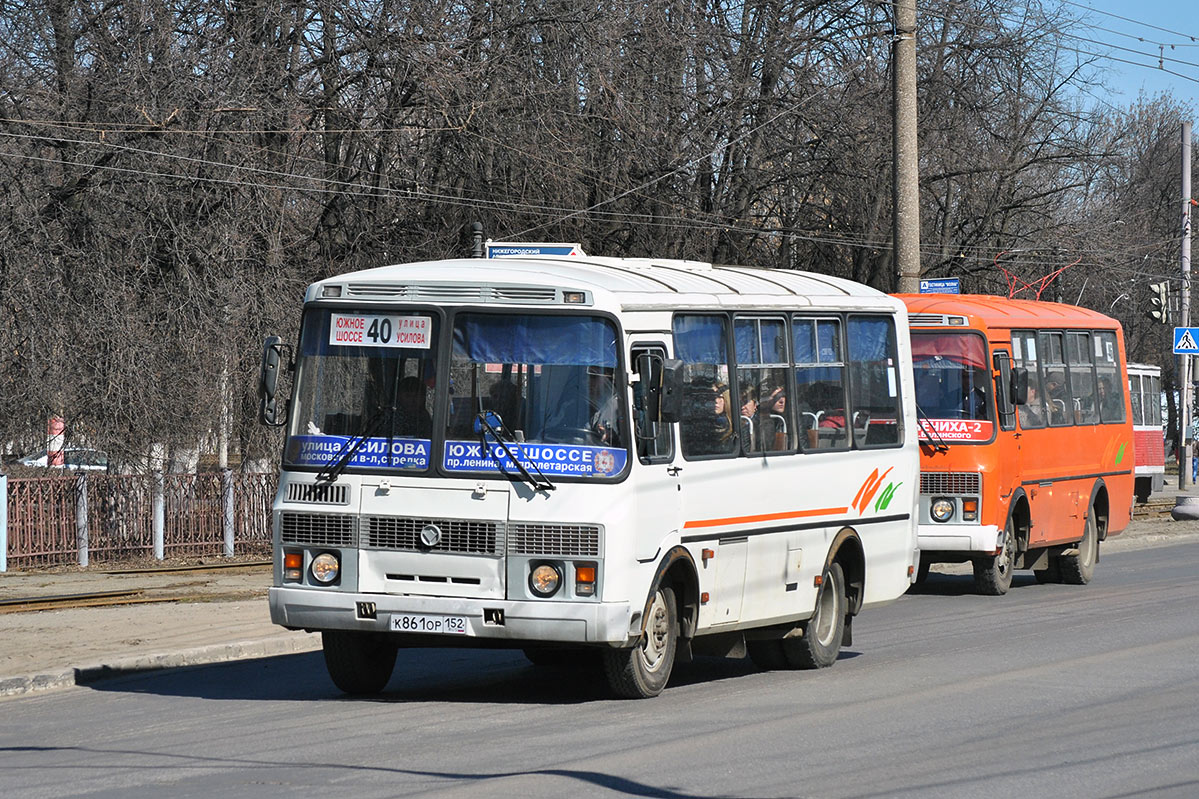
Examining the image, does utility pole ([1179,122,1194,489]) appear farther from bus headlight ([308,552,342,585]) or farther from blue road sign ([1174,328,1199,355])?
bus headlight ([308,552,342,585])

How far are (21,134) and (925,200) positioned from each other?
20.2 m

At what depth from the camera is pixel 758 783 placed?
830 cm

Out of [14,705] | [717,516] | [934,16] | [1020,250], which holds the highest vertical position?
[934,16]

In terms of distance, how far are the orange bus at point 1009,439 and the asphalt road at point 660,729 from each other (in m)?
3.90

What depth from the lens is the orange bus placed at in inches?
739

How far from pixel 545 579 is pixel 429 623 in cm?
75

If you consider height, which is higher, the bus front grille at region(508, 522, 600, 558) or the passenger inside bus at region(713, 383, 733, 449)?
the passenger inside bus at region(713, 383, 733, 449)

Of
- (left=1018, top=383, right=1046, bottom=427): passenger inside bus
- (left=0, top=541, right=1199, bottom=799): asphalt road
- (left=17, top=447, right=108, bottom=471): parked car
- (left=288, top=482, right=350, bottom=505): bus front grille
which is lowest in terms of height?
(left=0, top=541, right=1199, bottom=799): asphalt road

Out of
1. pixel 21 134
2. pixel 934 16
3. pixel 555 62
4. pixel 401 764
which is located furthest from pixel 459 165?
pixel 401 764

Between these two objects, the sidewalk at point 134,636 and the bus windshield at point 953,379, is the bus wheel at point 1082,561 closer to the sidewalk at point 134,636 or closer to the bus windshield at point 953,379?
the bus windshield at point 953,379

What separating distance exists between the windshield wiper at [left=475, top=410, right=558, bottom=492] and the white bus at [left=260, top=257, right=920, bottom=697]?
0.04 feet

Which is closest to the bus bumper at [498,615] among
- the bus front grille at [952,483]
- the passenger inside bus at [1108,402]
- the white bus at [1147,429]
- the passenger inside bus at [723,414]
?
the passenger inside bus at [723,414]

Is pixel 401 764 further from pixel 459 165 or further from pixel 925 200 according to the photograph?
pixel 925 200

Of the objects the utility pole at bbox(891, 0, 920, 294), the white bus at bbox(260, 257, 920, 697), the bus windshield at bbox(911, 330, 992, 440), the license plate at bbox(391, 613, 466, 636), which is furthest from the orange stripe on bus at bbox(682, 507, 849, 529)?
the utility pole at bbox(891, 0, 920, 294)
